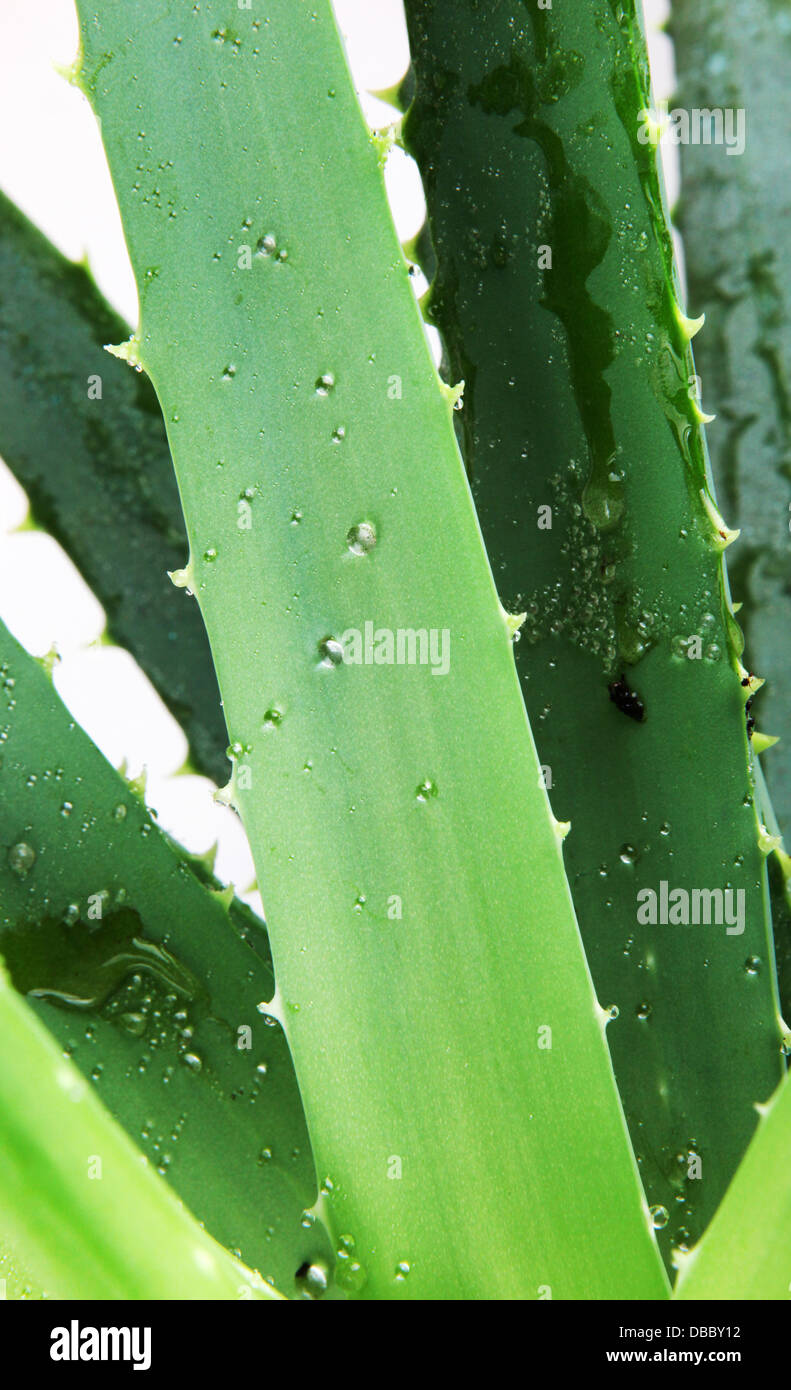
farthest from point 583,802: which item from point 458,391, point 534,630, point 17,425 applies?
point 17,425

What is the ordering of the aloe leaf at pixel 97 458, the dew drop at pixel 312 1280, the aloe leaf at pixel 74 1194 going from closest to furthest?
the aloe leaf at pixel 74 1194, the dew drop at pixel 312 1280, the aloe leaf at pixel 97 458

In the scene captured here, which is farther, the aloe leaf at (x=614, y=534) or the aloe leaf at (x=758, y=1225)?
the aloe leaf at (x=614, y=534)

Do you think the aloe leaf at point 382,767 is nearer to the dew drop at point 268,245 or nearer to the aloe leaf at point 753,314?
the dew drop at point 268,245

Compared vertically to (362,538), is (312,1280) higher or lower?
lower

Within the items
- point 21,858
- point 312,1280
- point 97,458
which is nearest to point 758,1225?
point 312,1280

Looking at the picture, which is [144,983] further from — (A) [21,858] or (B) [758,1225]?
(B) [758,1225]

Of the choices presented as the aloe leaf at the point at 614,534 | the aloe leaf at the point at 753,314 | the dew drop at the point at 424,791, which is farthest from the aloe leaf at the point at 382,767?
the aloe leaf at the point at 753,314
